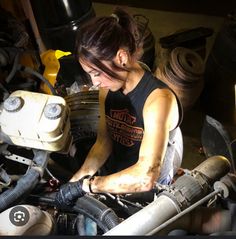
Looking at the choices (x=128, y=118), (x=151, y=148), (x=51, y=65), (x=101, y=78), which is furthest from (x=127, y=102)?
(x=51, y=65)

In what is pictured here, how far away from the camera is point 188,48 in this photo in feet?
10.8

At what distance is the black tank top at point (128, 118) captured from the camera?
1764 mm

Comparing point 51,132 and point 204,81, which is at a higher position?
point 51,132

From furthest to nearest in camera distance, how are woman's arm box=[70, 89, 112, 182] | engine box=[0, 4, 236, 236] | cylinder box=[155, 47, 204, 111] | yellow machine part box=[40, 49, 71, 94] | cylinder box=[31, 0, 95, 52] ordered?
cylinder box=[155, 47, 204, 111], cylinder box=[31, 0, 95, 52], yellow machine part box=[40, 49, 71, 94], woman's arm box=[70, 89, 112, 182], engine box=[0, 4, 236, 236]

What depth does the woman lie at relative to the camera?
1.61m

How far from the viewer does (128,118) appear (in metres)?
1.88

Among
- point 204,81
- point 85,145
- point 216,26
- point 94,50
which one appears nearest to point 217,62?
point 204,81

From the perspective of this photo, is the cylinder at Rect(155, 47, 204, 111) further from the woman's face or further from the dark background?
the dark background

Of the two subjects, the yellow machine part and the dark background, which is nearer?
the yellow machine part

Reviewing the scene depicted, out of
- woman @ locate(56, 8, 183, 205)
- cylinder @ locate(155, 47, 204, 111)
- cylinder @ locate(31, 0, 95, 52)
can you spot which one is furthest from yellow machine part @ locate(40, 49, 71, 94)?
cylinder @ locate(155, 47, 204, 111)

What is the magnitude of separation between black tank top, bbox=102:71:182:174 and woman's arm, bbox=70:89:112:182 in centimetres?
4

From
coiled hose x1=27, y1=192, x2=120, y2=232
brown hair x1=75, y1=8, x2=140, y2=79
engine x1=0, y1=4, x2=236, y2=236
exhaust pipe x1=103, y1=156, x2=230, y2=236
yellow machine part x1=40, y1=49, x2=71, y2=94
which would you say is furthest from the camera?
yellow machine part x1=40, y1=49, x2=71, y2=94

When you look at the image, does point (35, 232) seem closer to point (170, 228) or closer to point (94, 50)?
point (170, 228)

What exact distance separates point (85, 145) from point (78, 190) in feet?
2.46
